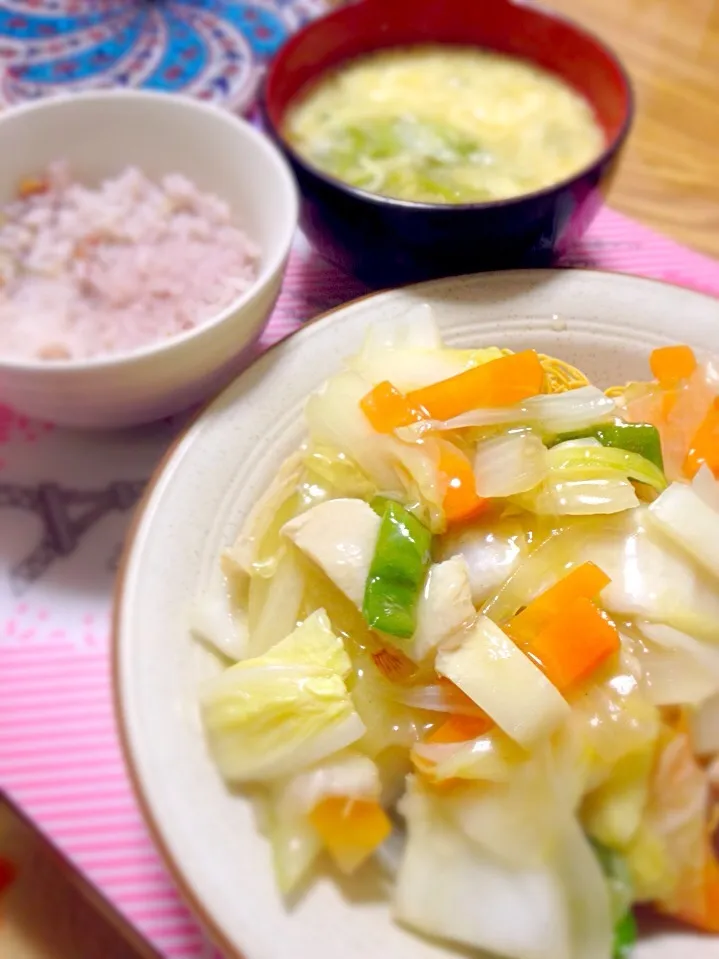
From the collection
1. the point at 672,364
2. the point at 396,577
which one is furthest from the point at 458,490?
the point at 672,364

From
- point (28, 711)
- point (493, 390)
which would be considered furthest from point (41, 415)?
point (493, 390)

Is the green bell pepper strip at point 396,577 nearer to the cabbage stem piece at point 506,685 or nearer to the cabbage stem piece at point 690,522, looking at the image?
the cabbage stem piece at point 506,685

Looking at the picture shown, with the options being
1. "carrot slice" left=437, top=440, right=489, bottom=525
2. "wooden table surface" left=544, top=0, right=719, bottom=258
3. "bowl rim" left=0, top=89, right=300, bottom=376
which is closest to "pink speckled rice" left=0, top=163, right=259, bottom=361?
"bowl rim" left=0, top=89, right=300, bottom=376

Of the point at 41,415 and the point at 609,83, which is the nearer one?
the point at 41,415

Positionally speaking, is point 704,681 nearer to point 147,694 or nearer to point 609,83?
point 147,694

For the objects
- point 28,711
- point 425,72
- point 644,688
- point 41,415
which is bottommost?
point 28,711

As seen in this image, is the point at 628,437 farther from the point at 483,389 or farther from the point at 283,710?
the point at 283,710

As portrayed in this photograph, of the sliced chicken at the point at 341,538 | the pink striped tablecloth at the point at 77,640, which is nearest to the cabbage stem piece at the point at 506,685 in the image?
the sliced chicken at the point at 341,538
